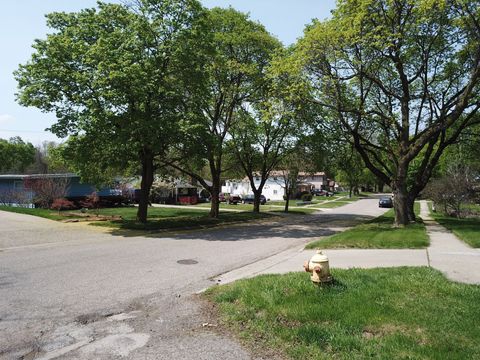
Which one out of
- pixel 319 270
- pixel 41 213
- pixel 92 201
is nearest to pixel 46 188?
pixel 92 201

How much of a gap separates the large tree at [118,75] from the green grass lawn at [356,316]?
12.5m

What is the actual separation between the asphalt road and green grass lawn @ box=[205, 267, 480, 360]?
532 millimetres

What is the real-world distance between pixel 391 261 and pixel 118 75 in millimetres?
12981

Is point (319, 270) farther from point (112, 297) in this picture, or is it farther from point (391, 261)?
point (391, 261)

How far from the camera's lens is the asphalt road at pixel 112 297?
5.29 metres

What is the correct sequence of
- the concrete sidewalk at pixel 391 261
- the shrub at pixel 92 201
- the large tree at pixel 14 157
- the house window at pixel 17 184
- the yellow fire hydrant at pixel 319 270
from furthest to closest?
the large tree at pixel 14 157, the house window at pixel 17 184, the shrub at pixel 92 201, the concrete sidewalk at pixel 391 261, the yellow fire hydrant at pixel 319 270

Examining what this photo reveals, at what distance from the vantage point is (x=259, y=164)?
3678cm

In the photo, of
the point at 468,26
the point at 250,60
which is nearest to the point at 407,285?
the point at 468,26

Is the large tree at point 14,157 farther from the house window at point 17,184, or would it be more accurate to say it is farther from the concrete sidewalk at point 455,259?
the concrete sidewalk at point 455,259

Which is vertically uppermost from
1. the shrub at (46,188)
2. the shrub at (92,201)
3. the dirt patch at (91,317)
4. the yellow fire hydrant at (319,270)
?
the shrub at (46,188)

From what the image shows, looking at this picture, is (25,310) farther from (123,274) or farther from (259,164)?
(259,164)

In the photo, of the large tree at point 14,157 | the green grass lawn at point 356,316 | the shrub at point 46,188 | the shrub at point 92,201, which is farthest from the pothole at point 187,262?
the large tree at point 14,157

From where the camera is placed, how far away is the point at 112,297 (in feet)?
25.4

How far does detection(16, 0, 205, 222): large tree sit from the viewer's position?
18234mm
